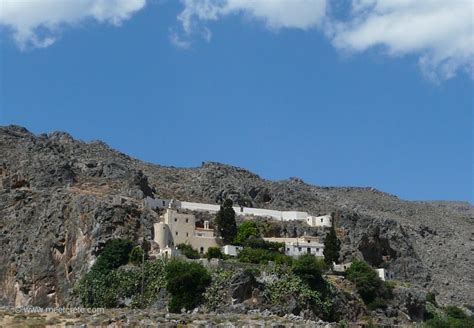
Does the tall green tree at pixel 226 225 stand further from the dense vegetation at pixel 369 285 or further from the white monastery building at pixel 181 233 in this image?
the dense vegetation at pixel 369 285

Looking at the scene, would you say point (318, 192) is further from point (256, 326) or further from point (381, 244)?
point (256, 326)

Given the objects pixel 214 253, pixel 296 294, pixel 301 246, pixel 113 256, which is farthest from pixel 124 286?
pixel 301 246

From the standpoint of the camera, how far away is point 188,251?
9775 cm

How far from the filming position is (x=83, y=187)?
11419 cm

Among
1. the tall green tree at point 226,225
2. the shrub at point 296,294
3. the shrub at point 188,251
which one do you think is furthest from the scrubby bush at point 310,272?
the tall green tree at point 226,225

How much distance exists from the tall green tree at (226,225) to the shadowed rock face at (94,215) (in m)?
7.14

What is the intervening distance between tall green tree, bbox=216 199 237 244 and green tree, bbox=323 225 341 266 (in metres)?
10.2

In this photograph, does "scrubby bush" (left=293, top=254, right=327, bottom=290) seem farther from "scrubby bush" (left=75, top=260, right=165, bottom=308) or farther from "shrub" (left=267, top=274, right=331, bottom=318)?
"scrubby bush" (left=75, top=260, right=165, bottom=308)

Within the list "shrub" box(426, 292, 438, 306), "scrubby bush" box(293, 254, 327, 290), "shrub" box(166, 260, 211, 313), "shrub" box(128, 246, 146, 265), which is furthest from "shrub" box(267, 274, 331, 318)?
"shrub" box(426, 292, 438, 306)

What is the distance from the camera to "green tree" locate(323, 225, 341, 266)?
105375mm

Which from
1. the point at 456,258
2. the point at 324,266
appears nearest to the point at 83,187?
the point at 324,266

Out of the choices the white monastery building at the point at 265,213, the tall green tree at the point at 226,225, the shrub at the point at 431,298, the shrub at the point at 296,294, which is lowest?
the shrub at the point at 296,294

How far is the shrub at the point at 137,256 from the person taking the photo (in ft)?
310

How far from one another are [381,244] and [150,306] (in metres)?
41.0
